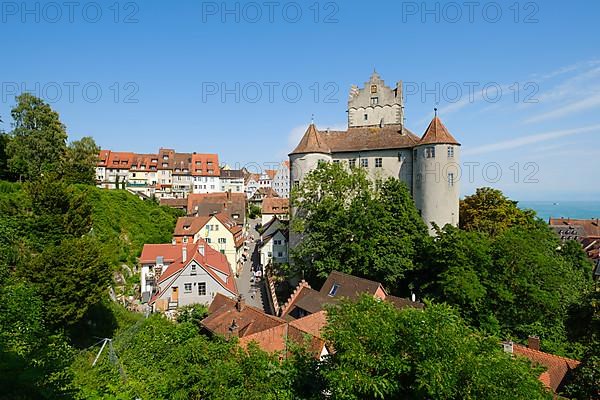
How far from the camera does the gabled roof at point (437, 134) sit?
1148 inches

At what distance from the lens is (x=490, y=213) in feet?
109

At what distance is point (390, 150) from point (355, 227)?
31.0 ft

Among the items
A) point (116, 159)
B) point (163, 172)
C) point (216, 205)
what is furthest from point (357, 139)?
point (116, 159)

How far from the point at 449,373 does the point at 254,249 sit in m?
45.2

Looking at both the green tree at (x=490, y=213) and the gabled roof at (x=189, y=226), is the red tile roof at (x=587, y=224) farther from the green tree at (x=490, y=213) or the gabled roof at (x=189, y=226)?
the gabled roof at (x=189, y=226)

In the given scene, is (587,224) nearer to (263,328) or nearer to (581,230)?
(581,230)

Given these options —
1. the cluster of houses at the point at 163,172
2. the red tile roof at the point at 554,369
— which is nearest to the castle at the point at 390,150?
the red tile roof at the point at 554,369

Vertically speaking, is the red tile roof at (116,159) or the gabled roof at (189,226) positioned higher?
the red tile roof at (116,159)

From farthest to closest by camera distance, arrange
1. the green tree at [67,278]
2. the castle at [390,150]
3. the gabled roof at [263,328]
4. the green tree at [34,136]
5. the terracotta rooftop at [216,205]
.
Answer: the terracotta rooftop at [216,205] < the green tree at [34,136] < the castle at [390,150] < the gabled roof at [263,328] < the green tree at [67,278]

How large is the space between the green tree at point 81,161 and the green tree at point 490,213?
39083mm

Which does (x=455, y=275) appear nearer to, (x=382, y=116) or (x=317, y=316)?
(x=317, y=316)

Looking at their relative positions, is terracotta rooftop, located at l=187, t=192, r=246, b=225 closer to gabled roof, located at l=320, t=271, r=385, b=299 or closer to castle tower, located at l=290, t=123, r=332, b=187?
castle tower, located at l=290, t=123, r=332, b=187

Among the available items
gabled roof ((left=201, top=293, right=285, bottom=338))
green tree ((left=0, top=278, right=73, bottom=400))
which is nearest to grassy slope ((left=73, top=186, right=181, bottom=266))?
gabled roof ((left=201, top=293, right=285, bottom=338))

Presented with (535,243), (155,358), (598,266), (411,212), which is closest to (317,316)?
(155,358)
